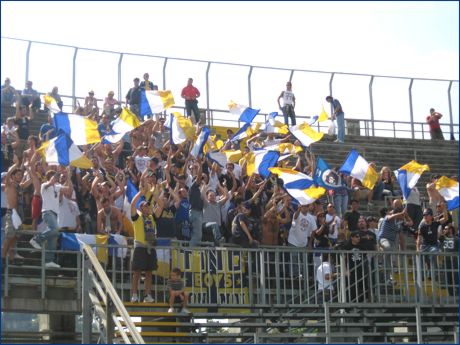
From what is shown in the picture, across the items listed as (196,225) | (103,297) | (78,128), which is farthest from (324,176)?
(103,297)

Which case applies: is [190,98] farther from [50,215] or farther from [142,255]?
[142,255]

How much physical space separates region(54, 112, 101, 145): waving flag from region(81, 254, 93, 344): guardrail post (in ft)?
11.5

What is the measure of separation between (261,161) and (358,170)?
200cm

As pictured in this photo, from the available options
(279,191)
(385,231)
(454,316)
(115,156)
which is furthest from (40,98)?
(454,316)

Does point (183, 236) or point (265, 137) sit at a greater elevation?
point (265, 137)

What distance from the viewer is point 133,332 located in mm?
18734

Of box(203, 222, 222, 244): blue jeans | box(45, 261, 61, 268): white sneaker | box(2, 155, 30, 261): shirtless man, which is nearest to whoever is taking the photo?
box(2, 155, 30, 261): shirtless man

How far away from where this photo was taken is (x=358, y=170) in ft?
85.6

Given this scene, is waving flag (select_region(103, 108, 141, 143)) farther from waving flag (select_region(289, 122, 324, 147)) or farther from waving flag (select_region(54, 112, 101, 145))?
waving flag (select_region(289, 122, 324, 147))

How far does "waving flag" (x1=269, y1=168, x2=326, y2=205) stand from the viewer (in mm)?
24302

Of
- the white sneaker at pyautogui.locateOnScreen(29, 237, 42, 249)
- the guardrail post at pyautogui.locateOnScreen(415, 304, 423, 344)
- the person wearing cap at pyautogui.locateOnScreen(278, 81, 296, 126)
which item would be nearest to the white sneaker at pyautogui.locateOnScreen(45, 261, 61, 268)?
the white sneaker at pyautogui.locateOnScreen(29, 237, 42, 249)

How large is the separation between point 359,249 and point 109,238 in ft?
16.2

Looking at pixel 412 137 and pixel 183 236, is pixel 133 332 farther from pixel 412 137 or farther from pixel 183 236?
pixel 412 137

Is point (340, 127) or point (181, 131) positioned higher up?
point (340, 127)
